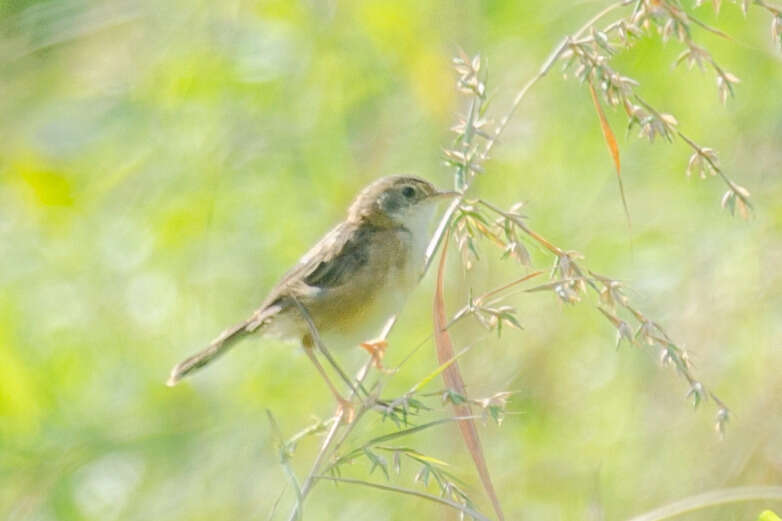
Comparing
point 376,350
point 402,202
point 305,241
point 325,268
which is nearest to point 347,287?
point 325,268

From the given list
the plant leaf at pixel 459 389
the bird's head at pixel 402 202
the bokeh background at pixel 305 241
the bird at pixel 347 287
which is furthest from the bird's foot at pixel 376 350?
the bokeh background at pixel 305 241

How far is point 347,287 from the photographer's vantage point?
3975 mm

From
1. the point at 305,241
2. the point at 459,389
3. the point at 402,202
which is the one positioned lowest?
the point at 305,241

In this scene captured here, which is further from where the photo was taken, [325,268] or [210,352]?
[325,268]

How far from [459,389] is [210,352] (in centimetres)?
136

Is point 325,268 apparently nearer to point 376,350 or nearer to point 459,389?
point 376,350

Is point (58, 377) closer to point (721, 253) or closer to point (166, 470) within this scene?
point (166, 470)

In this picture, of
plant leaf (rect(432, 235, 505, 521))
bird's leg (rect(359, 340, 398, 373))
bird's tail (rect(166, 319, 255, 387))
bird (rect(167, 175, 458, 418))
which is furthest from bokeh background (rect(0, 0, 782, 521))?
plant leaf (rect(432, 235, 505, 521))

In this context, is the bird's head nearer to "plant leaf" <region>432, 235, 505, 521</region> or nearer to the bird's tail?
the bird's tail

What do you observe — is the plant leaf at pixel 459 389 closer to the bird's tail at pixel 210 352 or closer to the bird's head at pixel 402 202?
the bird's tail at pixel 210 352

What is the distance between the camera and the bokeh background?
4.42 metres

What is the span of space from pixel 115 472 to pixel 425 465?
2.34 meters

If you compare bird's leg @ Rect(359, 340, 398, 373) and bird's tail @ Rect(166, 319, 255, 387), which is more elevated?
bird's leg @ Rect(359, 340, 398, 373)

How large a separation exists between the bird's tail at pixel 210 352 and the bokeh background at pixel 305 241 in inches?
27.4
